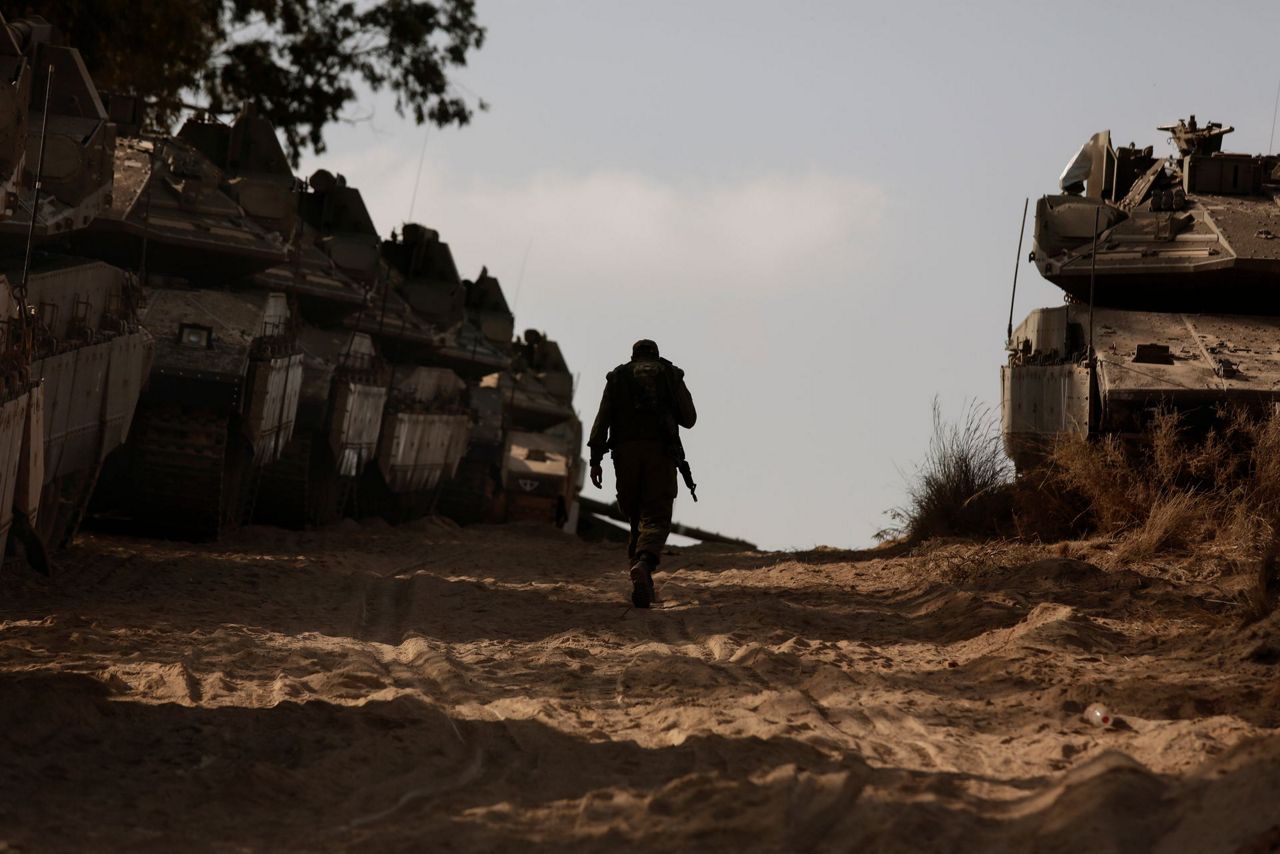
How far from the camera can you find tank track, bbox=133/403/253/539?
12.9 metres

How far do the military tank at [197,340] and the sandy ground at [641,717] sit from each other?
91.3 inches

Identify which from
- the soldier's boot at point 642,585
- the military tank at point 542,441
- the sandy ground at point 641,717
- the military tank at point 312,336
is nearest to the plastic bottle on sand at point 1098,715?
the sandy ground at point 641,717

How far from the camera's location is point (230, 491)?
1458cm

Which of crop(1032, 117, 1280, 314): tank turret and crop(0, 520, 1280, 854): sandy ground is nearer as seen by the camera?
crop(0, 520, 1280, 854): sandy ground

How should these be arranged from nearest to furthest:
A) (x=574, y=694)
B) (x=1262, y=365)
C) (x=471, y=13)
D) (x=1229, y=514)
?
(x=574, y=694)
(x=1229, y=514)
(x=1262, y=365)
(x=471, y=13)

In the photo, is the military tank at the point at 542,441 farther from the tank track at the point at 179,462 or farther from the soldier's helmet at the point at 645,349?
the soldier's helmet at the point at 645,349

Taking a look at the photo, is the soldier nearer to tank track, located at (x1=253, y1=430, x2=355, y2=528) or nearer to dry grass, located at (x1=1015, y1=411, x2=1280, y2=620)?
dry grass, located at (x1=1015, y1=411, x2=1280, y2=620)

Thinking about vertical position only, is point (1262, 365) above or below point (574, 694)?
above

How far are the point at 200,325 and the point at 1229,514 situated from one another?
7222 millimetres

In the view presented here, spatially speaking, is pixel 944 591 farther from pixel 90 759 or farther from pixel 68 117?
pixel 68 117

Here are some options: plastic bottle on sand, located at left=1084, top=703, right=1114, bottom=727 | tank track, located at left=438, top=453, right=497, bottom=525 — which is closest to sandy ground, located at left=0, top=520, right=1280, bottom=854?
plastic bottle on sand, located at left=1084, top=703, right=1114, bottom=727

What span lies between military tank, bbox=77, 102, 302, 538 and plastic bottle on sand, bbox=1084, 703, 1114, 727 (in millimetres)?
8221

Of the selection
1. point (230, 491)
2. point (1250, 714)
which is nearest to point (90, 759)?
point (1250, 714)

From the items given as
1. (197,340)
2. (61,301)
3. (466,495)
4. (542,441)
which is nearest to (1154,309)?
(197,340)
